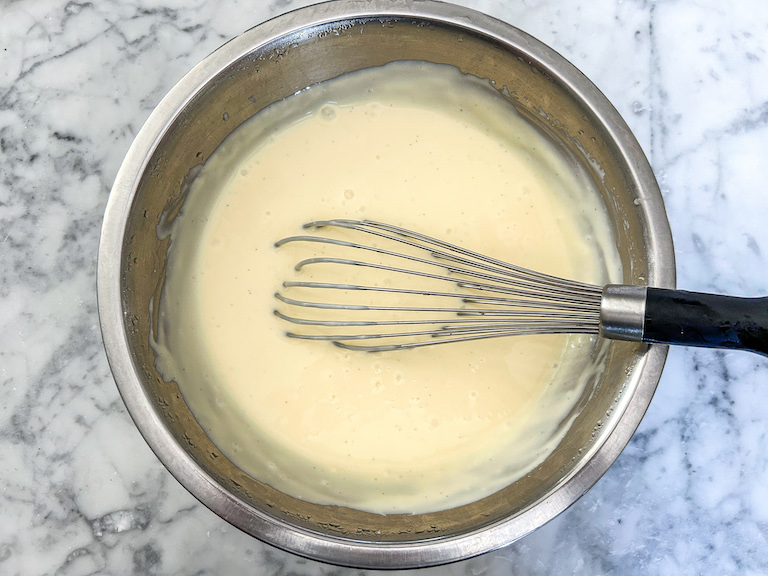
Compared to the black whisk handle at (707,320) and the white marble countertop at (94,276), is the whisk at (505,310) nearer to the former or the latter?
the black whisk handle at (707,320)

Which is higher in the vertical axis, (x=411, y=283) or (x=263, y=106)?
(x=263, y=106)

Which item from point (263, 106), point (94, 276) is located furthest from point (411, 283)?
point (94, 276)

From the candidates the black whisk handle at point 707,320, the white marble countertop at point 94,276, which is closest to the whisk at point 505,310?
the black whisk handle at point 707,320

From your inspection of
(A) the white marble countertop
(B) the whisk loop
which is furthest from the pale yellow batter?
(A) the white marble countertop

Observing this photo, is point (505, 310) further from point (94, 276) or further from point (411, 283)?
point (94, 276)

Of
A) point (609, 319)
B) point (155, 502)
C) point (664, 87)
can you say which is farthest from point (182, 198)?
point (664, 87)

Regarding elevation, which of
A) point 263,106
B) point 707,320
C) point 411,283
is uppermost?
point 263,106
